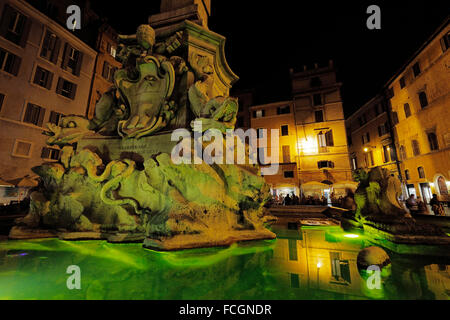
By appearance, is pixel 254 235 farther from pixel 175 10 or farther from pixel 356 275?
pixel 175 10

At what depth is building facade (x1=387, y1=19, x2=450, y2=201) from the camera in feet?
55.9

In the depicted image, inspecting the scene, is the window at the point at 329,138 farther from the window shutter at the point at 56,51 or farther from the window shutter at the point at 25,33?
the window shutter at the point at 25,33

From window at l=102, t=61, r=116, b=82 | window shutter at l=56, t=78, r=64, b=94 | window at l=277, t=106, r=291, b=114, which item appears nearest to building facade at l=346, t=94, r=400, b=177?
window at l=277, t=106, r=291, b=114

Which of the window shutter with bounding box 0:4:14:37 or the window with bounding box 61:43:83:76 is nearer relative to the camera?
the window shutter with bounding box 0:4:14:37

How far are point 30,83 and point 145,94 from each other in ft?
58.6

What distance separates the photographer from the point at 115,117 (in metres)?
4.70

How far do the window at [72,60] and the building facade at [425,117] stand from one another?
102 ft

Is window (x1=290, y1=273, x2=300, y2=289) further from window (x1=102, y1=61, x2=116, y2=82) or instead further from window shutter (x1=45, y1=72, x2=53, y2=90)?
window (x1=102, y1=61, x2=116, y2=82)

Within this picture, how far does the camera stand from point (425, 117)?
1938 centimetres

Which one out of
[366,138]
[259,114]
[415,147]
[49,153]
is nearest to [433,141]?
[415,147]

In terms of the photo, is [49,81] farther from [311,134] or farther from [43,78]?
[311,134]

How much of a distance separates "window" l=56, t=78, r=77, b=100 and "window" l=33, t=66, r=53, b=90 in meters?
0.69

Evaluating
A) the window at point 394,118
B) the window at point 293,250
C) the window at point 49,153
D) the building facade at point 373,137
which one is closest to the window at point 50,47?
the window at point 49,153

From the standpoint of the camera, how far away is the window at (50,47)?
1705 cm
